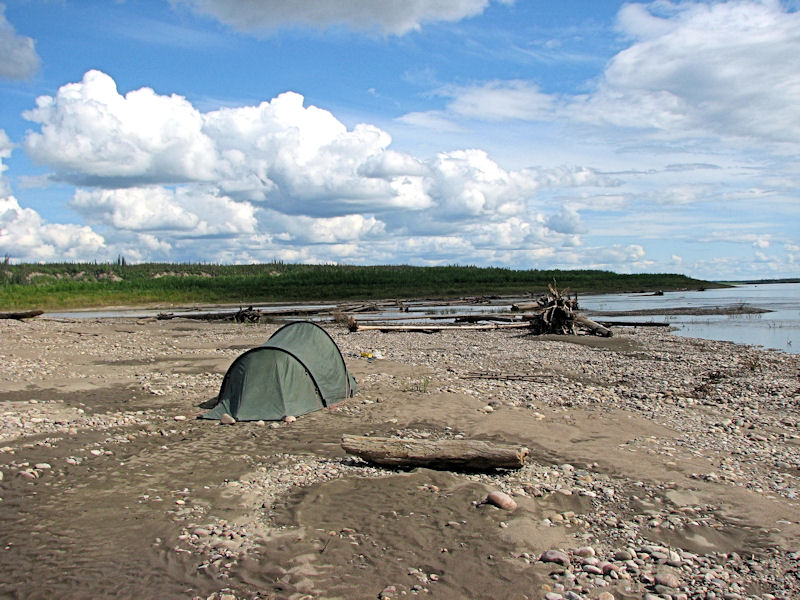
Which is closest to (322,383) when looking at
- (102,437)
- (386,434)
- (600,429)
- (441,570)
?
(386,434)

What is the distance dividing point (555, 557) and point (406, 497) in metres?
2.11

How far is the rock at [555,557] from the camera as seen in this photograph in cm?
567

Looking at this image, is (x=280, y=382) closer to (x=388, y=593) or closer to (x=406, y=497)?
(x=406, y=497)

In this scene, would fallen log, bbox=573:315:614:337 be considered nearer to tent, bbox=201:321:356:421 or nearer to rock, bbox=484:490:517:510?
tent, bbox=201:321:356:421

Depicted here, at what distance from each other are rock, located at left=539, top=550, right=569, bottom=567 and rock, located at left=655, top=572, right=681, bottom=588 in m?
0.79

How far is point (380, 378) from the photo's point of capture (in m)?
16.2

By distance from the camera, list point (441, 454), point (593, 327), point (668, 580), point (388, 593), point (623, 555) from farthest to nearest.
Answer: point (593, 327) < point (441, 454) < point (623, 555) < point (668, 580) < point (388, 593)

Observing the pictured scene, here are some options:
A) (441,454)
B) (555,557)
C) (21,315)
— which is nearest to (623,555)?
(555,557)

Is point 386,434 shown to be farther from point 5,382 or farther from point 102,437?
point 5,382

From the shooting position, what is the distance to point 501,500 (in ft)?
22.6

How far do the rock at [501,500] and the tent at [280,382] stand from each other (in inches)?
220

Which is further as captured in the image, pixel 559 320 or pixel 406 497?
pixel 559 320

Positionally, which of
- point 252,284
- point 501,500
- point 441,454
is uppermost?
point 252,284

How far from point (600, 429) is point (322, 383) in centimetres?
564
